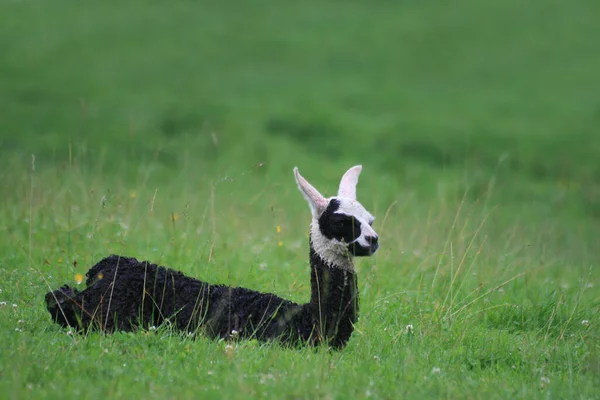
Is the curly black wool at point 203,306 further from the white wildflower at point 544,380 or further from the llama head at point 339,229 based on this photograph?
the white wildflower at point 544,380

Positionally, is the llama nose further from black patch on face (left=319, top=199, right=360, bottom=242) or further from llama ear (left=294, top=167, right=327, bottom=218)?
llama ear (left=294, top=167, right=327, bottom=218)

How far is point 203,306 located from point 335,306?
0.98 meters

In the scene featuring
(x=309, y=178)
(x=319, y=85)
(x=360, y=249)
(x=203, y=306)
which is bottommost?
(x=309, y=178)

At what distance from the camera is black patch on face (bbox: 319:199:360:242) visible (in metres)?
5.71

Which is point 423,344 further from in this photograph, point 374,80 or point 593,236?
point 374,80

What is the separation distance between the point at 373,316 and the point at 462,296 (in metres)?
0.97

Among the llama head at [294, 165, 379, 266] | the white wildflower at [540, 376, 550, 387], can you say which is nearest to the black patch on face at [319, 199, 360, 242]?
the llama head at [294, 165, 379, 266]

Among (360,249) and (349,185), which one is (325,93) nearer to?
(349,185)

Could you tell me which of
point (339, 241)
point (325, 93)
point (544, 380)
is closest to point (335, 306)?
point (339, 241)

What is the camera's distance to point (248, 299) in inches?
241

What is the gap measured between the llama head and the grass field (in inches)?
27.9

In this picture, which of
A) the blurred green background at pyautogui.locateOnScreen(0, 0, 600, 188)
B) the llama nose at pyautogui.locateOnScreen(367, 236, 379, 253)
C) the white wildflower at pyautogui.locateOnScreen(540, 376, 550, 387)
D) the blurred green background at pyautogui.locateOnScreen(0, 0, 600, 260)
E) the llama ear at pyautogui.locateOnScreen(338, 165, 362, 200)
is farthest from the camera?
the blurred green background at pyautogui.locateOnScreen(0, 0, 600, 188)

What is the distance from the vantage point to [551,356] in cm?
602

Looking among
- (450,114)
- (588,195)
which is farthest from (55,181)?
(450,114)
